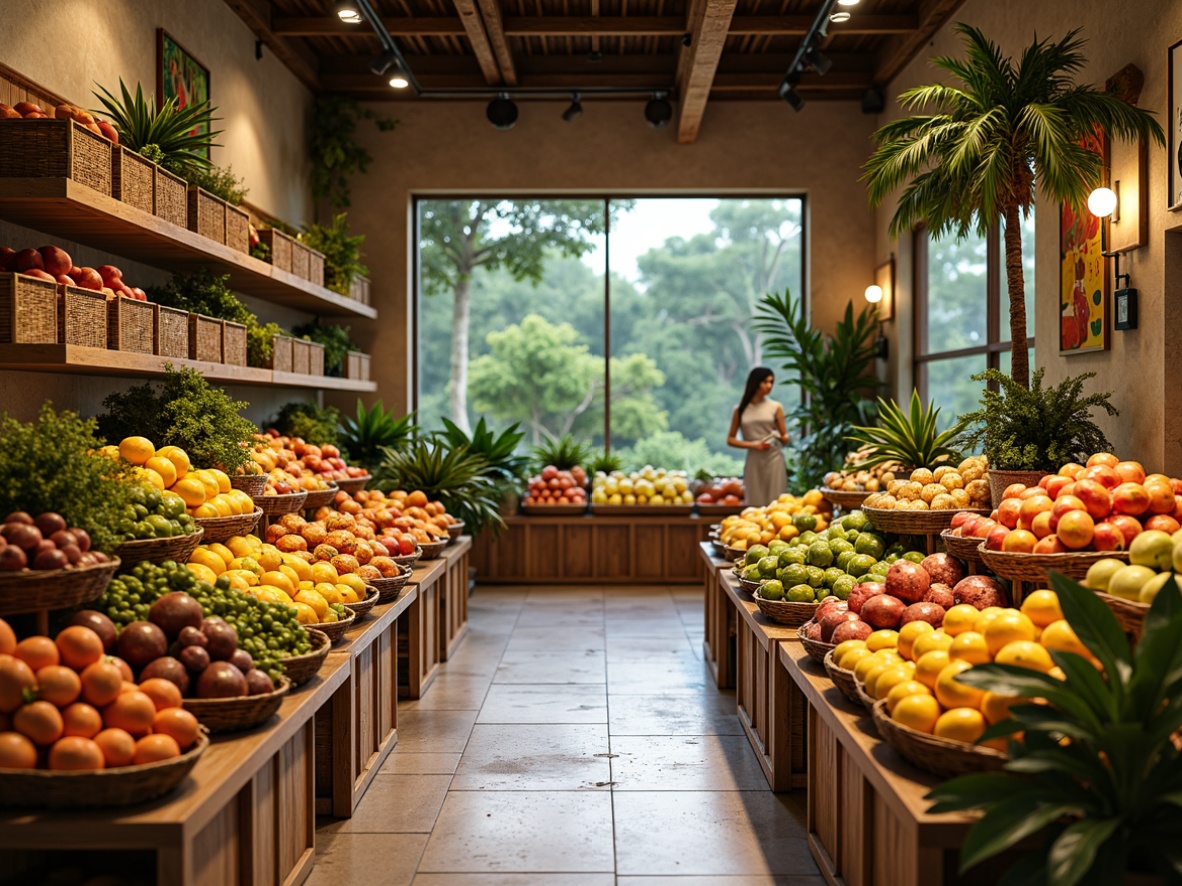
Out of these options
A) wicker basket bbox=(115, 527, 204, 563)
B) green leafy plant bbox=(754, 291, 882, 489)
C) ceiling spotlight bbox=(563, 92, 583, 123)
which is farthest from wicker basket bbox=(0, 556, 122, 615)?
ceiling spotlight bbox=(563, 92, 583, 123)

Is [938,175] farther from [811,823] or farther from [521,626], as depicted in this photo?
[521,626]

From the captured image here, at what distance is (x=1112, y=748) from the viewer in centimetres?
201

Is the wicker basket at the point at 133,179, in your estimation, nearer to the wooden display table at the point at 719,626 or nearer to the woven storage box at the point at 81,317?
the woven storage box at the point at 81,317

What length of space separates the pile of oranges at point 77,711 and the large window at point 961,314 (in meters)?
5.46

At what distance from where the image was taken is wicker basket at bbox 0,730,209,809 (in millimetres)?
2186

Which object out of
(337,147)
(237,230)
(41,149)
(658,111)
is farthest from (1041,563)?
(337,147)

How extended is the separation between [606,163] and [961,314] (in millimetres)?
3448

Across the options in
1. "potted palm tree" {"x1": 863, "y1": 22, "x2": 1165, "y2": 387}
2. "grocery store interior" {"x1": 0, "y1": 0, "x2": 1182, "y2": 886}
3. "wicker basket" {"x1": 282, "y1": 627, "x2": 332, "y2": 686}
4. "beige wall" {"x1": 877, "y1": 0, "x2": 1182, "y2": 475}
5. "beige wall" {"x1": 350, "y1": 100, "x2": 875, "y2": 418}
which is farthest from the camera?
"beige wall" {"x1": 350, "y1": 100, "x2": 875, "y2": 418}

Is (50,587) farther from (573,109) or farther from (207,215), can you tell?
(573,109)

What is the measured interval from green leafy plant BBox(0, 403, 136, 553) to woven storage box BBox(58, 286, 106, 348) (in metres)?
0.79

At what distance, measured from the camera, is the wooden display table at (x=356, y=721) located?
3738mm

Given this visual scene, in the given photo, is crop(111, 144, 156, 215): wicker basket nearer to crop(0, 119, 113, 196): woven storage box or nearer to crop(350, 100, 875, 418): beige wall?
crop(0, 119, 113, 196): woven storage box

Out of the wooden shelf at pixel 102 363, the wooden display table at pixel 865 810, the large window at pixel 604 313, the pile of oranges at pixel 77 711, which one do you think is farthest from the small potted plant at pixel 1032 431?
the large window at pixel 604 313

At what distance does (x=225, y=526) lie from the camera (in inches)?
148
